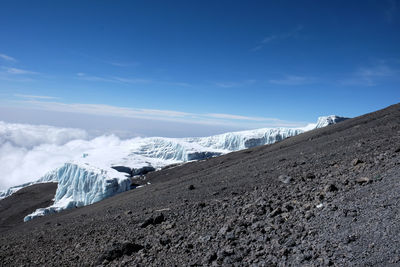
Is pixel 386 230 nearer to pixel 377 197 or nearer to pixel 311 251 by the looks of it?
pixel 311 251

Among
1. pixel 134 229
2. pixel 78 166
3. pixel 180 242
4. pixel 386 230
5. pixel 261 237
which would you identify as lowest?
pixel 78 166

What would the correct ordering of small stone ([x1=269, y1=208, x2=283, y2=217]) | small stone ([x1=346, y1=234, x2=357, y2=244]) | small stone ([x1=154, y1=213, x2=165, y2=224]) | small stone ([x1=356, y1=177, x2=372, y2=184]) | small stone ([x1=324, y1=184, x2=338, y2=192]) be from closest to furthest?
1. small stone ([x1=346, y1=234, x2=357, y2=244])
2. small stone ([x1=269, y1=208, x2=283, y2=217])
3. small stone ([x1=356, y1=177, x2=372, y2=184])
4. small stone ([x1=324, y1=184, x2=338, y2=192])
5. small stone ([x1=154, y1=213, x2=165, y2=224])

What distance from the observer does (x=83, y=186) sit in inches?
1366

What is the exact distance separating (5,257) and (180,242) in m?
6.53

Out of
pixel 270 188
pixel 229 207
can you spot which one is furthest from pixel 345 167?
pixel 229 207

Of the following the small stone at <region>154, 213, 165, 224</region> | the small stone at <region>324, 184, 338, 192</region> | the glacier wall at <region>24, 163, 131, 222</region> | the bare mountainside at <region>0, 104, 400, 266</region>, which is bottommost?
the glacier wall at <region>24, 163, 131, 222</region>

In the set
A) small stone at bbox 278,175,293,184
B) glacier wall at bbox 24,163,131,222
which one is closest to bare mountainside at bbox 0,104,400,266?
small stone at bbox 278,175,293,184

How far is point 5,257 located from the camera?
801cm

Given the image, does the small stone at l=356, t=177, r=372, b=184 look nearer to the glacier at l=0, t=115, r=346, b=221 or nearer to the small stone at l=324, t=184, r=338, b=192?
the small stone at l=324, t=184, r=338, b=192

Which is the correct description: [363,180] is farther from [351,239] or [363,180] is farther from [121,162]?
[121,162]

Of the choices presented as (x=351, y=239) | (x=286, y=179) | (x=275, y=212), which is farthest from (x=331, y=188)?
(x=286, y=179)

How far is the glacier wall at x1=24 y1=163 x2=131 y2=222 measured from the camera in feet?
100

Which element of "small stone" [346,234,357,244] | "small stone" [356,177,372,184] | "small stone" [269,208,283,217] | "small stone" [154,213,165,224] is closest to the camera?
"small stone" [346,234,357,244]

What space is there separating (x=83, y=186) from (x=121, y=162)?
17.0m
